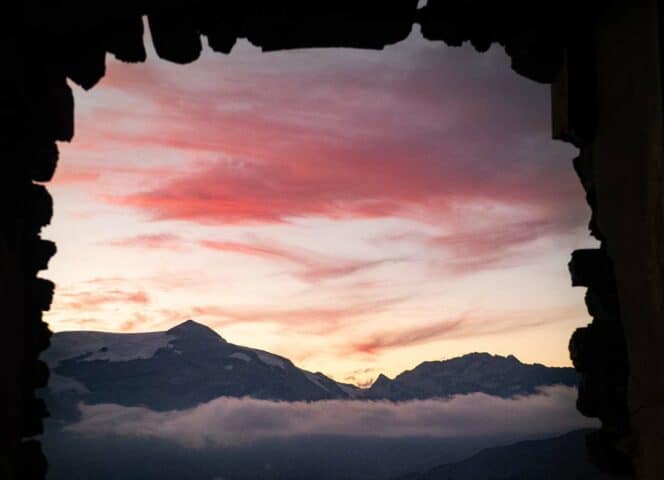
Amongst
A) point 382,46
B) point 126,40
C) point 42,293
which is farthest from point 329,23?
point 42,293

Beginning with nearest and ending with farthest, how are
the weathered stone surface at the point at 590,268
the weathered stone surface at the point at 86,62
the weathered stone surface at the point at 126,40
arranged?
1. the weathered stone surface at the point at 590,268
2. the weathered stone surface at the point at 126,40
3. the weathered stone surface at the point at 86,62

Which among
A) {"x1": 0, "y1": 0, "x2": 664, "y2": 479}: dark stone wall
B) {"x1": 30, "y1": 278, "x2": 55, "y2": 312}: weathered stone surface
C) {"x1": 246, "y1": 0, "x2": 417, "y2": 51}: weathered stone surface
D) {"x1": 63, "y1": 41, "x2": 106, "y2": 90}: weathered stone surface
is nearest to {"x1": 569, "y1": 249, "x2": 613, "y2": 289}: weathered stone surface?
{"x1": 0, "y1": 0, "x2": 664, "y2": 479}: dark stone wall

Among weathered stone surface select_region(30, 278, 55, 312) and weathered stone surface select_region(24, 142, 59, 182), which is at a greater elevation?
weathered stone surface select_region(24, 142, 59, 182)

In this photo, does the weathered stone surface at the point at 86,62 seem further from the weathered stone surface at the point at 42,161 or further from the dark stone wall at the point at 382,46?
the weathered stone surface at the point at 42,161

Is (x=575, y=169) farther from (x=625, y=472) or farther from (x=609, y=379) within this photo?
(x=625, y=472)

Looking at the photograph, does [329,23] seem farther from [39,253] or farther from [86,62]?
[39,253]

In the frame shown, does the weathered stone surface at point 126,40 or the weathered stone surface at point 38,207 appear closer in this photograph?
the weathered stone surface at point 126,40

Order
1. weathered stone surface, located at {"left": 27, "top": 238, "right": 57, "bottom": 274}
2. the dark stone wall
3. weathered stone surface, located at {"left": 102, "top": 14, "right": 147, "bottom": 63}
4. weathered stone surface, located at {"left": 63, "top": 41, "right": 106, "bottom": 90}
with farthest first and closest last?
weathered stone surface, located at {"left": 27, "top": 238, "right": 57, "bottom": 274} → weathered stone surface, located at {"left": 63, "top": 41, "right": 106, "bottom": 90} → weathered stone surface, located at {"left": 102, "top": 14, "right": 147, "bottom": 63} → the dark stone wall

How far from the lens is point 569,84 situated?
541 centimetres

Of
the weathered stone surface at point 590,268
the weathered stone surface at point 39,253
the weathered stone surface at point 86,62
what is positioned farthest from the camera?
the weathered stone surface at point 39,253

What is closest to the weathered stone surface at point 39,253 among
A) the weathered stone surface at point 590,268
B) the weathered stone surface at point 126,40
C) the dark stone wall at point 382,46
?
the dark stone wall at point 382,46

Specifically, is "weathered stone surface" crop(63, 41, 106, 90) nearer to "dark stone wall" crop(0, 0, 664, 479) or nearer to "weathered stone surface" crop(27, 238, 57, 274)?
"dark stone wall" crop(0, 0, 664, 479)

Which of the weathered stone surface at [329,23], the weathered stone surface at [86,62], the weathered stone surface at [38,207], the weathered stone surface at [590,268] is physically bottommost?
the weathered stone surface at [590,268]

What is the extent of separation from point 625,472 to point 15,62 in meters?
5.53
